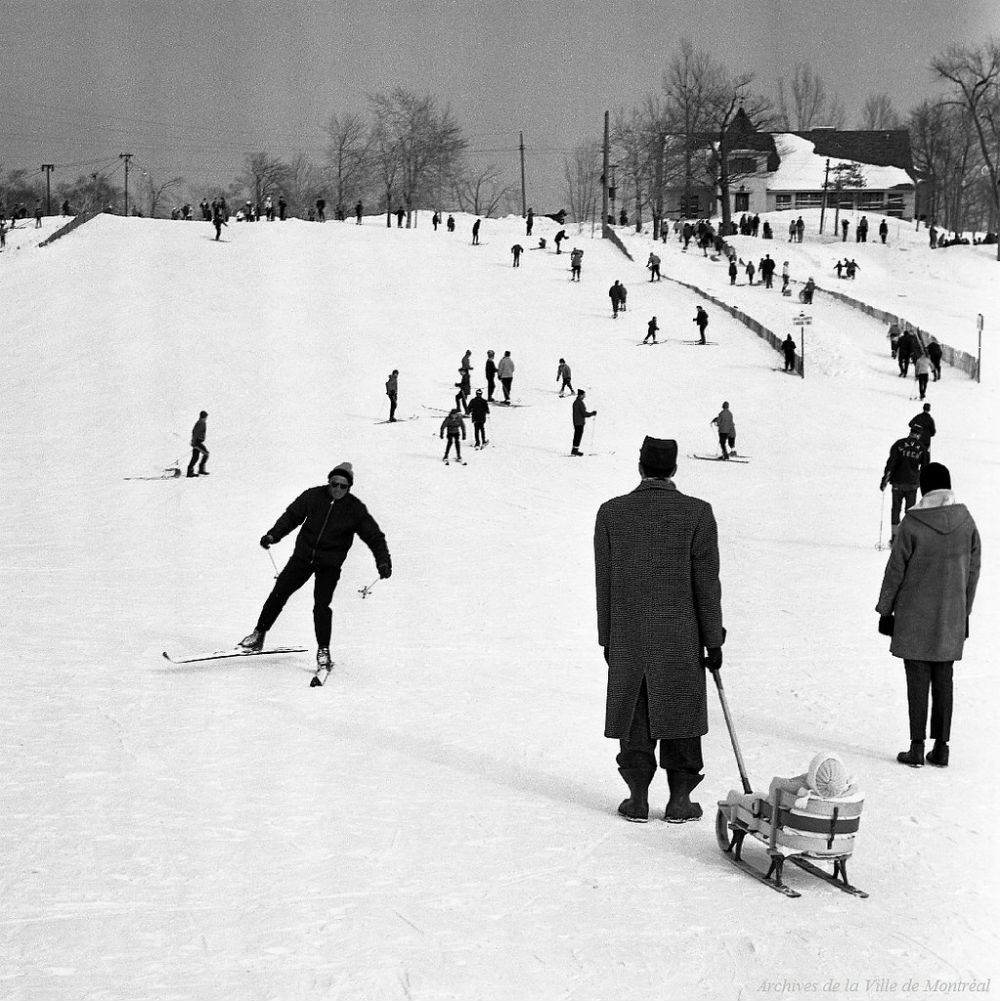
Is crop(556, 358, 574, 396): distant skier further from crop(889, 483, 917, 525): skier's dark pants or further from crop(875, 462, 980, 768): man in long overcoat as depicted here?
crop(875, 462, 980, 768): man in long overcoat

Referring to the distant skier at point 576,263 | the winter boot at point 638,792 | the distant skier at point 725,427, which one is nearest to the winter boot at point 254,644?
the winter boot at point 638,792

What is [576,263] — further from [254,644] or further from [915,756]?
[915,756]

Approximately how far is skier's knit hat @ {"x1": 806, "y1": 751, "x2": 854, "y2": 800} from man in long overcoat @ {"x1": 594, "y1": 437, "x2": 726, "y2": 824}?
75 centimetres

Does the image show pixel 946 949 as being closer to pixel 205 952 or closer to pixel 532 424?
pixel 205 952

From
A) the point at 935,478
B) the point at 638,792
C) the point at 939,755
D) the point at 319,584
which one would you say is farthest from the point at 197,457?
the point at 638,792

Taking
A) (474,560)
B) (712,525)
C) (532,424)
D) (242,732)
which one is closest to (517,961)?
(712,525)

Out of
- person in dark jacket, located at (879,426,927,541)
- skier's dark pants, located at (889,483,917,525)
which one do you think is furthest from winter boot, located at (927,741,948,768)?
skier's dark pants, located at (889,483,917,525)

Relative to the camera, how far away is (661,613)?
5535mm

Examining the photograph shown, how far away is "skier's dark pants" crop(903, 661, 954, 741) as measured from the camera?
6742mm

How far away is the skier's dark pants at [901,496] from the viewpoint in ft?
49.0

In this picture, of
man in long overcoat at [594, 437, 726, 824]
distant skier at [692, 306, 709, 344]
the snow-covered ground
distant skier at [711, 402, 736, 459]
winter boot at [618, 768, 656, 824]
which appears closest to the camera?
the snow-covered ground

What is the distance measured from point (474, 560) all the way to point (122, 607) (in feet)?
14.3

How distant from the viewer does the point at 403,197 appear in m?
76.8

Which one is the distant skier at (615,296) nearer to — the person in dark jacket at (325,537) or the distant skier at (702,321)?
the distant skier at (702,321)
